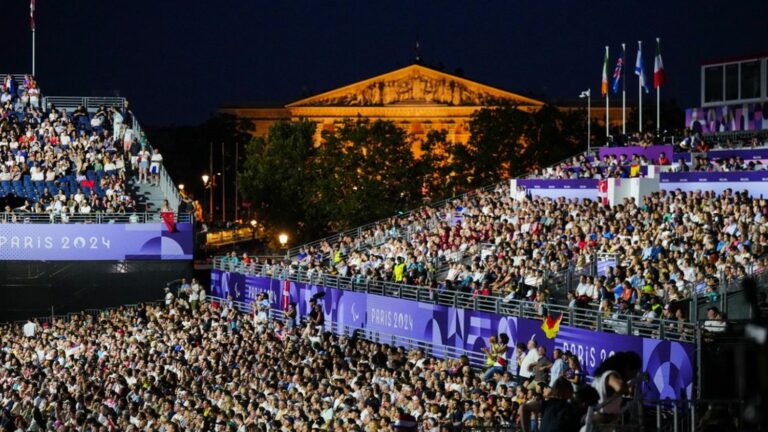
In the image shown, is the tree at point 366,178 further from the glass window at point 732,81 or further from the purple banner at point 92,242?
the purple banner at point 92,242

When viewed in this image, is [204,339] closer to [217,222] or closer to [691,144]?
[691,144]

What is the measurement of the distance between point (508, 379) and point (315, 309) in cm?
1124

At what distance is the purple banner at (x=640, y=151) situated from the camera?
30.8 m

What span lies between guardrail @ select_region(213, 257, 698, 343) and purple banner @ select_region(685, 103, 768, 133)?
15070 millimetres

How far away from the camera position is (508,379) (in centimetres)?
1523

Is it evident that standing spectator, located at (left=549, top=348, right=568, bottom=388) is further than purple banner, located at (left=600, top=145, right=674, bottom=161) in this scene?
No

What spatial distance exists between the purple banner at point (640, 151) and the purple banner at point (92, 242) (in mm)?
13060

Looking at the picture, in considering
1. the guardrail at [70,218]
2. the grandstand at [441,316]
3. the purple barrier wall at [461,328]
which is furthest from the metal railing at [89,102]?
the purple barrier wall at [461,328]

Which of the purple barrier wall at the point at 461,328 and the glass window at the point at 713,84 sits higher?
the glass window at the point at 713,84

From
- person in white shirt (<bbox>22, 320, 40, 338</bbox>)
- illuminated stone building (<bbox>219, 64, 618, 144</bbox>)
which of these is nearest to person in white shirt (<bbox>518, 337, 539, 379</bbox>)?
person in white shirt (<bbox>22, 320, 40, 338</bbox>)

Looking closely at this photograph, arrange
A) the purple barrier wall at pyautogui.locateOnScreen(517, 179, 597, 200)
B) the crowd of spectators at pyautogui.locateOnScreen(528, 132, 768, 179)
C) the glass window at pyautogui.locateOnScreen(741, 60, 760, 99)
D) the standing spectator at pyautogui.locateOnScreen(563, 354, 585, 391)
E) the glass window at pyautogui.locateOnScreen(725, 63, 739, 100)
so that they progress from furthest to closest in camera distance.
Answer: the glass window at pyautogui.locateOnScreen(725, 63, 739, 100)
the glass window at pyautogui.locateOnScreen(741, 60, 760, 99)
the purple barrier wall at pyautogui.locateOnScreen(517, 179, 597, 200)
the crowd of spectators at pyautogui.locateOnScreen(528, 132, 768, 179)
the standing spectator at pyautogui.locateOnScreen(563, 354, 585, 391)

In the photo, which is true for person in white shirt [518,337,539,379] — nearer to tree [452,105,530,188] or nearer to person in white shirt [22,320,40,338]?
person in white shirt [22,320,40,338]

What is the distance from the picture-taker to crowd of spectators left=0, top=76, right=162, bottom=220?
116 ft

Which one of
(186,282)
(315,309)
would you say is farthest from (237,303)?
(315,309)
